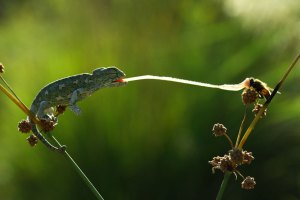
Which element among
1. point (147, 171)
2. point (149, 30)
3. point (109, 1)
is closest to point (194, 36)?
point (149, 30)

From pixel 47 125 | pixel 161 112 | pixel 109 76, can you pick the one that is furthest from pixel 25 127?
pixel 161 112

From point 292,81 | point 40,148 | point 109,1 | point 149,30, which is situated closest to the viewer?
point 40,148

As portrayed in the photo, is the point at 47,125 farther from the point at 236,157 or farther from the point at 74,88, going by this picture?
the point at 236,157

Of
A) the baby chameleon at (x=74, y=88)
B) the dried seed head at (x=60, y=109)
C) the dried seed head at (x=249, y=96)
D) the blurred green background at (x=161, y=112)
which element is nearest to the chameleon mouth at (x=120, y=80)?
the baby chameleon at (x=74, y=88)

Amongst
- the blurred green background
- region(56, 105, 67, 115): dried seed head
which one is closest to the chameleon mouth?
region(56, 105, 67, 115): dried seed head

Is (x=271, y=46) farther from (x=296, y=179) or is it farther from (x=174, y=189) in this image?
(x=174, y=189)
